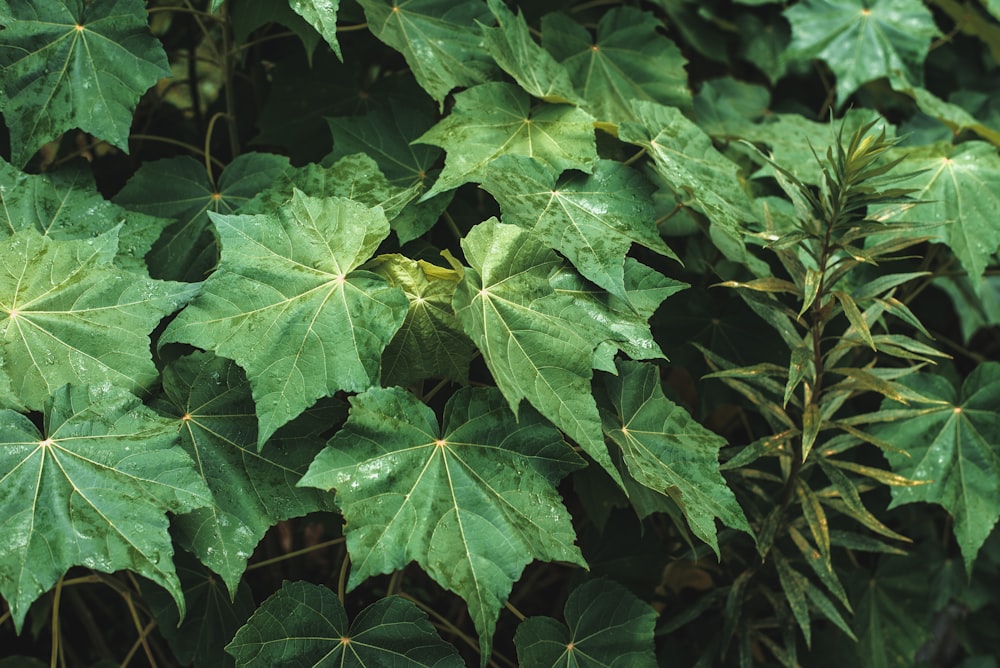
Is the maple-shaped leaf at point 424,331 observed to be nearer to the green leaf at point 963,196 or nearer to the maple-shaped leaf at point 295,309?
the maple-shaped leaf at point 295,309

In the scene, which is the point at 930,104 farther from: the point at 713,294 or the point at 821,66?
the point at 713,294

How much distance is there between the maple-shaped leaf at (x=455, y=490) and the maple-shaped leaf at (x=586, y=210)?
0.26 meters

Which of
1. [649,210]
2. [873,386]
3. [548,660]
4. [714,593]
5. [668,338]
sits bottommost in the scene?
[714,593]

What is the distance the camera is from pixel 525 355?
3.83 feet

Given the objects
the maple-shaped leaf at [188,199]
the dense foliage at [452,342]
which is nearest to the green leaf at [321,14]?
the dense foliage at [452,342]

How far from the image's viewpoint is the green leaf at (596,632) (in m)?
1.33

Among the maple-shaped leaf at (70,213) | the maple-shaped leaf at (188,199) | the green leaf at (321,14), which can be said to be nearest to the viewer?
the green leaf at (321,14)

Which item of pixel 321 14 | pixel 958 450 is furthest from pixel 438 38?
pixel 958 450

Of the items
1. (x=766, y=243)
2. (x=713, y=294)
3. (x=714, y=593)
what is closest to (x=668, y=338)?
(x=713, y=294)

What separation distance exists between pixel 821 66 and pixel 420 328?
165 centimetres

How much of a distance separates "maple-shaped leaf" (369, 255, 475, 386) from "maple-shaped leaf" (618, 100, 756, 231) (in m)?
0.44

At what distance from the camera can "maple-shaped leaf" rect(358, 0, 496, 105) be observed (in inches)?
57.4

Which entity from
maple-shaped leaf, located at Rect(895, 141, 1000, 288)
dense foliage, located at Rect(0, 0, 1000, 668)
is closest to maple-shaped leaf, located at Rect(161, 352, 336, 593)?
dense foliage, located at Rect(0, 0, 1000, 668)

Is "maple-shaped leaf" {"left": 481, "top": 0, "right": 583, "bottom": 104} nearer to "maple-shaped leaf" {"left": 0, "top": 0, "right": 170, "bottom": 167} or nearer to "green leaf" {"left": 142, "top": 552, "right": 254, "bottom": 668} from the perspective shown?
"maple-shaped leaf" {"left": 0, "top": 0, "right": 170, "bottom": 167}
